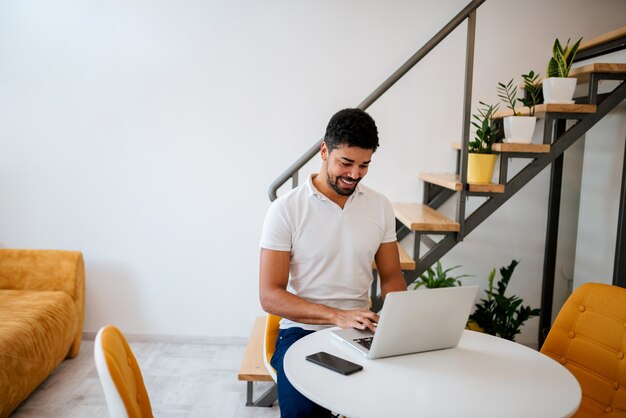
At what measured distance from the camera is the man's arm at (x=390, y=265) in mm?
2113

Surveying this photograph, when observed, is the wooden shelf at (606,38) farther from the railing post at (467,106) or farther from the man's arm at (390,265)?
the man's arm at (390,265)

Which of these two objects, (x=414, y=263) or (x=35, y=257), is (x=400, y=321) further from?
(x=35, y=257)

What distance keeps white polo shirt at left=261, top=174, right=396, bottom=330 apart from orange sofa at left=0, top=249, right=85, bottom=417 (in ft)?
4.49

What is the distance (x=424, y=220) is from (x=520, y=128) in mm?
629

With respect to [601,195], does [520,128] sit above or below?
above

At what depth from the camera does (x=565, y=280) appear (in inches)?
139

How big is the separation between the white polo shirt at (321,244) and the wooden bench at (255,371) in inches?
23.2

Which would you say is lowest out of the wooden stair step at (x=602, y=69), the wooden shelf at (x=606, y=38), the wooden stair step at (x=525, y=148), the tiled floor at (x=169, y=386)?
the tiled floor at (x=169, y=386)

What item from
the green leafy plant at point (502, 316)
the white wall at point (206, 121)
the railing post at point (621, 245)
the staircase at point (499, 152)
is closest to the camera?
the staircase at point (499, 152)

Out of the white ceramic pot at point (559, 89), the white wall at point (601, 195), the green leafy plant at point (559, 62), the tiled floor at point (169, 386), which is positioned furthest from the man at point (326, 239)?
the white wall at point (601, 195)

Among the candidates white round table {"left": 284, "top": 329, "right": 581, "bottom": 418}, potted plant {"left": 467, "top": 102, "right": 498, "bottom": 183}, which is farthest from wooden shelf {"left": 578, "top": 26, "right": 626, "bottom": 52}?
white round table {"left": 284, "top": 329, "right": 581, "bottom": 418}

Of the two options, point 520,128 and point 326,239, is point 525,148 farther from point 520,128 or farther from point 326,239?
point 326,239

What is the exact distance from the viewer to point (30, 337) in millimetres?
2668

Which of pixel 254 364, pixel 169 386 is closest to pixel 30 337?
pixel 169 386
